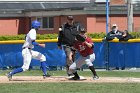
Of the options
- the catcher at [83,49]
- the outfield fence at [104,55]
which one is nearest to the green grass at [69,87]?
the catcher at [83,49]

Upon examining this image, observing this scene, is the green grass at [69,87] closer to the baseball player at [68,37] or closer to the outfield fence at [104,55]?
the baseball player at [68,37]

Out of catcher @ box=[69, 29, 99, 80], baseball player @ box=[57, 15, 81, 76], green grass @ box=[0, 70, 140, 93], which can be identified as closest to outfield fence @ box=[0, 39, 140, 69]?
baseball player @ box=[57, 15, 81, 76]

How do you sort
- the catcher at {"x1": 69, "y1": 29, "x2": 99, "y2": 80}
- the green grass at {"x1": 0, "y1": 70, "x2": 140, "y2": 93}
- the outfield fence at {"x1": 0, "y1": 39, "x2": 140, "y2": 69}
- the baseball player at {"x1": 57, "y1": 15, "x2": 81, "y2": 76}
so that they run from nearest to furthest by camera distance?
the green grass at {"x1": 0, "y1": 70, "x2": 140, "y2": 93}
the catcher at {"x1": 69, "y1": 29, "x2": 99, "y2": 80}
the baseball player at {"x1": 57, "y1": 15, "x2": 81, "y2": 76}
the outfield fence at {"x1": 0, "y1": 39, "x2": 140, "y2": 69}

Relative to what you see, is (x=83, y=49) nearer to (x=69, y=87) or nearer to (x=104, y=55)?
(x=69, y=87)

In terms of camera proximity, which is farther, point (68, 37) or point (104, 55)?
point (104, 55)

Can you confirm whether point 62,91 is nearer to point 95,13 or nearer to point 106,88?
point 106,88

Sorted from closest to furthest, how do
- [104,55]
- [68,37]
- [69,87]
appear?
[69,87], [68,37], [104,55]

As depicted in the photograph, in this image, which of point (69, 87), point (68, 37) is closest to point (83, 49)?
point (68, 37)

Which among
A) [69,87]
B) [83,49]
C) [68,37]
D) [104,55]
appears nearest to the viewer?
[69,87]

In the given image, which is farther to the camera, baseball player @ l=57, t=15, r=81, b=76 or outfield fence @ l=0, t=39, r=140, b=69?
outfield fence @ l=0, t=39, r=140, b=69

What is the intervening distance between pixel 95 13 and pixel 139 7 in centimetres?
449

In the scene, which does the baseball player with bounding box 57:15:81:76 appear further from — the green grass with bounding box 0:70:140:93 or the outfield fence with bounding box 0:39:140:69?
the outfield fence with bounding box 0:39:140:69

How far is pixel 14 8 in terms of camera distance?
142 feet

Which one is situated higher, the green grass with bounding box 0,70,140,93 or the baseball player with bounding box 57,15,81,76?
the baseball player with bounding box 57,15,81,76
